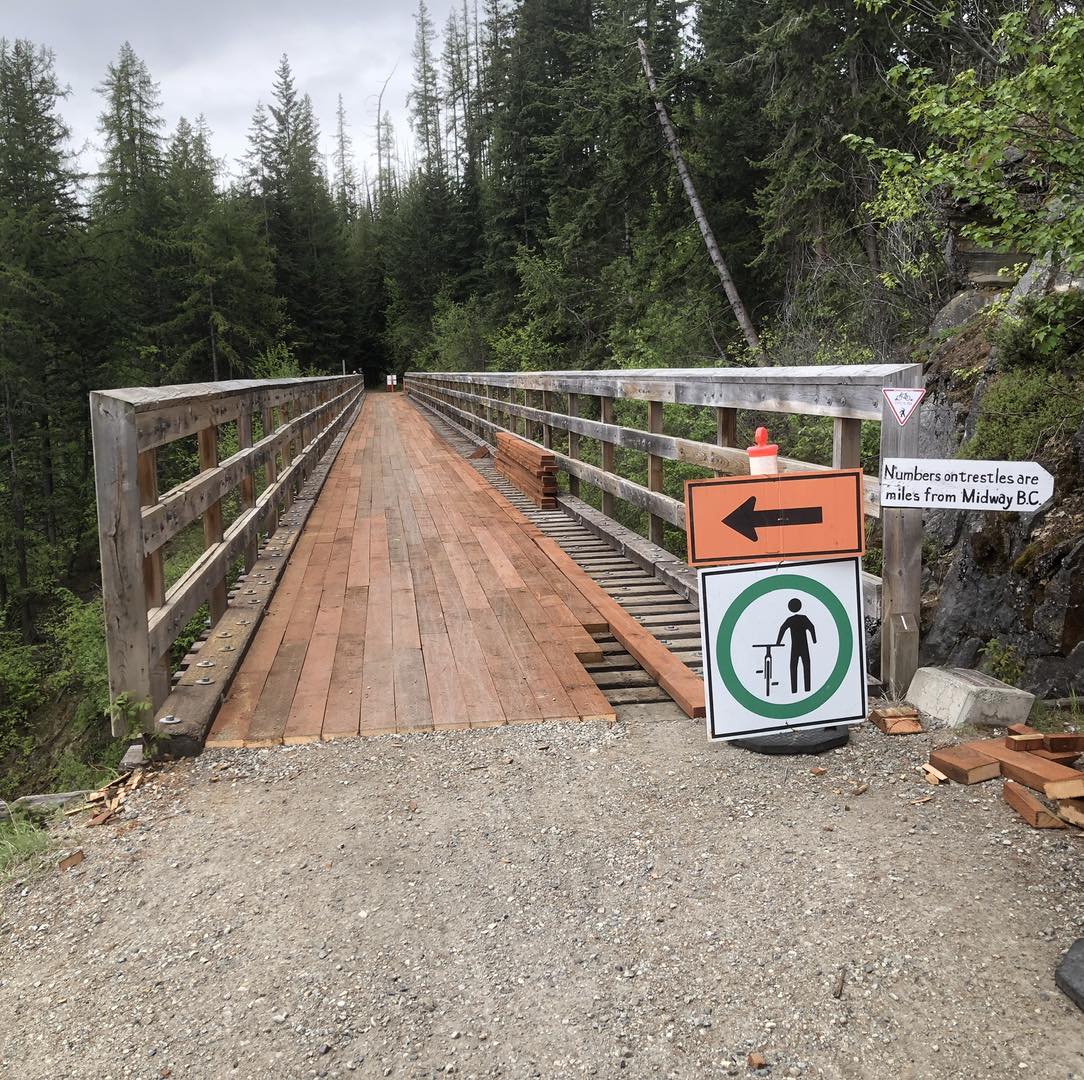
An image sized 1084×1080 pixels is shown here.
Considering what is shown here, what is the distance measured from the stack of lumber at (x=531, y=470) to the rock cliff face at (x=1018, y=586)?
363 cm

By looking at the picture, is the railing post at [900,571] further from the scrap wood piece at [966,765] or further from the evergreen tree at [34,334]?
the evergreen tree at [34,334]

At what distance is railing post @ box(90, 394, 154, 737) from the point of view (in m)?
3.38

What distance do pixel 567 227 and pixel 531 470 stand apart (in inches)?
749

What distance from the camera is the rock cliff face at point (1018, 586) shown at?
4555 mm

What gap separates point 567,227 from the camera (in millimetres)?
26531

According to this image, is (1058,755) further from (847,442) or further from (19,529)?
(19,529)

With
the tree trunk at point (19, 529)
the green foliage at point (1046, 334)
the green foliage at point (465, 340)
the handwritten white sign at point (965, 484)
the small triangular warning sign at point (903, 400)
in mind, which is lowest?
the tree trunk at point (19, 529)

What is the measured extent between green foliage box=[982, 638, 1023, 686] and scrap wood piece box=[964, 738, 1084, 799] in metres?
1.76

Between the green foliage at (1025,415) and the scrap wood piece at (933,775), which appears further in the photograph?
the green foliage at (1025,415)

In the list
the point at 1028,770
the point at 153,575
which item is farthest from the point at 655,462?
the point at 1028,770

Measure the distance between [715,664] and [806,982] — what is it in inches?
51.5

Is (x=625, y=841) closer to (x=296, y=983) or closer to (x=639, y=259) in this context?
(x=296, y=983)

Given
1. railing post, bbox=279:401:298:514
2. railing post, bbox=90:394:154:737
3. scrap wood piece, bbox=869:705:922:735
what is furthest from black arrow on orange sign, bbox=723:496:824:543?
railing post, bbox=279:401:298:514

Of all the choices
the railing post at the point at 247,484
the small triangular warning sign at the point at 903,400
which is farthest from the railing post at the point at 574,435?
the small triangular warning sign at the point at 903,400
